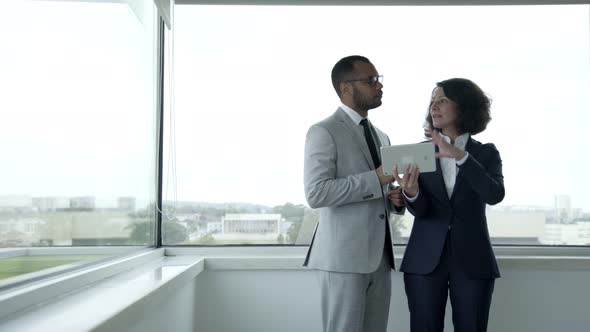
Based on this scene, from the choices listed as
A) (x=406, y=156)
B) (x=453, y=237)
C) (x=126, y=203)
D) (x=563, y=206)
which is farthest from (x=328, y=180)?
(x=563, y=206)

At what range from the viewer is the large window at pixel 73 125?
1527mm

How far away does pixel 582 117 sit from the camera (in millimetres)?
3365

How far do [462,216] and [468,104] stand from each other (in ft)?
1.73

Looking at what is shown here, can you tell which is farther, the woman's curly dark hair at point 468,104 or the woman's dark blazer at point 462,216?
the woman's curly dark hair at point 468,104

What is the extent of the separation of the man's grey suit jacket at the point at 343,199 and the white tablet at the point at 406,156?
80mm

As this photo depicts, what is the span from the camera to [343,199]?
2.09m

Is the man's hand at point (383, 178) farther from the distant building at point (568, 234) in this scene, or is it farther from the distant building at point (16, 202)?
the distant building at point (568, 234)

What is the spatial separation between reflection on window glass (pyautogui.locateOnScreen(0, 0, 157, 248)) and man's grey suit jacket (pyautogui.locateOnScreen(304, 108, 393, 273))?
91cm

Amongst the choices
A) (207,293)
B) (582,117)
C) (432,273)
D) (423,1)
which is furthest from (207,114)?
(582,117)

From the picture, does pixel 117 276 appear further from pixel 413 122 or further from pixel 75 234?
pixel 413 122

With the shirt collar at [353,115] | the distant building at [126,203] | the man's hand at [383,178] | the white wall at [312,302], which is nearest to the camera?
the man's hand at [383,178]

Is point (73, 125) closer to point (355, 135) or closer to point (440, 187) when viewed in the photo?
point (355, 135)

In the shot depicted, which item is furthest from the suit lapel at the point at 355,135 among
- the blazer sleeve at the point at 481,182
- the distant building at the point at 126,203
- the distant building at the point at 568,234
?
the distant building at the point at 568,234

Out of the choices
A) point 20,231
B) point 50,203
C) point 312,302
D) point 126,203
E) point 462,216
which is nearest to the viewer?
point 20,231
